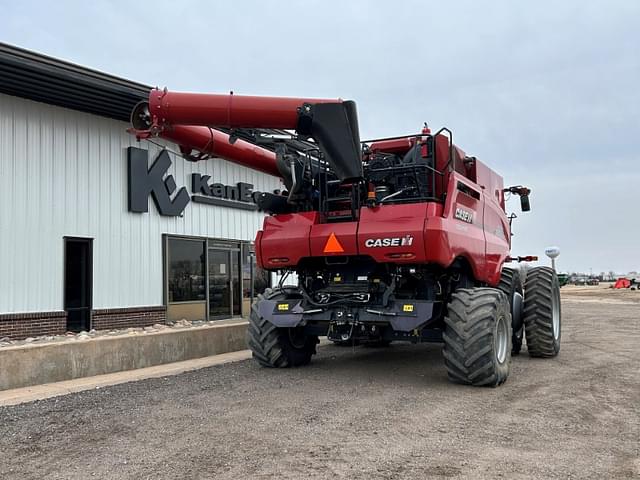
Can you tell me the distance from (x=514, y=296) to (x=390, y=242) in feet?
12.5

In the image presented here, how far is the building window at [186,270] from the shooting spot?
1418 cm

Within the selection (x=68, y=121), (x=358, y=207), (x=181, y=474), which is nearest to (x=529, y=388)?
(x=358, y=207)

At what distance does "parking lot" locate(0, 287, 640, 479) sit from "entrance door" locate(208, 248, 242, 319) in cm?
641

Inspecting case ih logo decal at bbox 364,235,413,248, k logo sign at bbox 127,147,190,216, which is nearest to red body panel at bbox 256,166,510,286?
case ih logo decal at bbox 364,235,413,248

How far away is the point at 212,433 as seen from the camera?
5.45 metres

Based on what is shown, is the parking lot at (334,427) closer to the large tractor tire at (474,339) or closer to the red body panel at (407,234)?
the large tractor tire at (474,339)

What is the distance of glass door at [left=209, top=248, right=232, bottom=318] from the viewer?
1527 cm

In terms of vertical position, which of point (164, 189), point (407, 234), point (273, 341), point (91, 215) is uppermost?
point (164, 189)

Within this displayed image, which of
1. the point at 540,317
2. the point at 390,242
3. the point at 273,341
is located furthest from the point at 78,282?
the point at 540,317

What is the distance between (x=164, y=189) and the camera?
13.9 metres

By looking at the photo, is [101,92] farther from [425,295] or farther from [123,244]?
[425,295]

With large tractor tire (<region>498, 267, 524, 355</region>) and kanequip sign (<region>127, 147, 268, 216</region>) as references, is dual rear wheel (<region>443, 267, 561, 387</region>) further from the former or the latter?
kanequip sign (<region>127, 147, 268, 216</region>)

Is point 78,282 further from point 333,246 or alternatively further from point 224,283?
point 333,246

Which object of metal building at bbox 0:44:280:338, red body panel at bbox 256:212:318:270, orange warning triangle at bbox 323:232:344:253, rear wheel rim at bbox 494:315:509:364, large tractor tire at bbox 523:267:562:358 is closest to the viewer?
rear wheel rim at bbox 494:315:509:364
